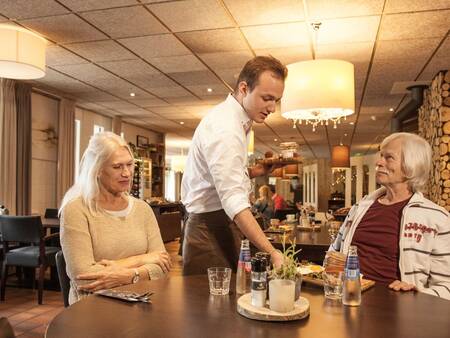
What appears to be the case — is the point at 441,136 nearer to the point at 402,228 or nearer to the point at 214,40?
the point at 214,40

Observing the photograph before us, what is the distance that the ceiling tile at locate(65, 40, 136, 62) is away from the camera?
15.5ft

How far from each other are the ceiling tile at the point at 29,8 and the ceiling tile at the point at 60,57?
0.85 m

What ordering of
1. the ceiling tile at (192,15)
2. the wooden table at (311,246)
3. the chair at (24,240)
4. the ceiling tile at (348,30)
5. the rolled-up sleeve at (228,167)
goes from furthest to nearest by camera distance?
the chair at (24,240) < the ceiling tile at (348,30) < the ceiling tile at (192,15) < the wooden table at (311,246) < the rolled-up sleeve at (228,167)

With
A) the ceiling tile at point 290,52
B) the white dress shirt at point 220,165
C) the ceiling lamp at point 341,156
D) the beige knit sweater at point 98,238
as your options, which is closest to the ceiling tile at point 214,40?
the ceiling tile at point 290,52

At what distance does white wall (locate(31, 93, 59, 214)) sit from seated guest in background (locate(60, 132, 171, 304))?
17.5 ft

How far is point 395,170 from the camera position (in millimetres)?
2127

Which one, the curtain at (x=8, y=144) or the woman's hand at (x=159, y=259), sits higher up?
the curtain at (x=8, y=144)

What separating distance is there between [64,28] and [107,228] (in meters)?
2.99

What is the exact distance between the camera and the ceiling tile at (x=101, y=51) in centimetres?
471

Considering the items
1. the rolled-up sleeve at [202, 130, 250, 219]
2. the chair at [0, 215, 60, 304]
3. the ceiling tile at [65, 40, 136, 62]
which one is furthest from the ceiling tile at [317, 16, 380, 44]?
the chair at [0, 215, 60, 304]

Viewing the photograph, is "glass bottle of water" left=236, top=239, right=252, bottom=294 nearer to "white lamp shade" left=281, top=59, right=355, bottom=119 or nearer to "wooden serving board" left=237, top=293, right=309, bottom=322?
"wooden serving board" left=237, top=293, right=309, bottom=322

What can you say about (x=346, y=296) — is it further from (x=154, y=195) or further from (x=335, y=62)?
(x=154, y=195)

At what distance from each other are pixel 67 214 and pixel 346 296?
123cm

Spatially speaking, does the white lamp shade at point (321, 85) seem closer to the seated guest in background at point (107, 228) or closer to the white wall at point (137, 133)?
the seated guest in background at point (107, 228)
